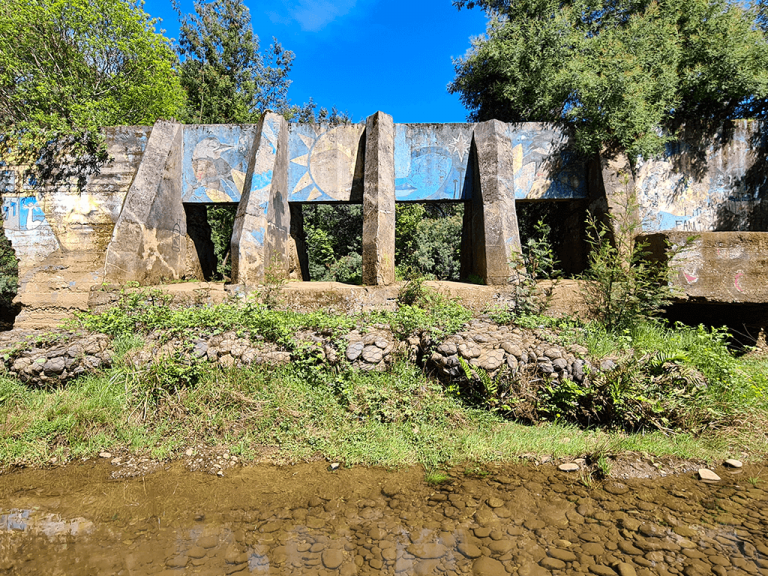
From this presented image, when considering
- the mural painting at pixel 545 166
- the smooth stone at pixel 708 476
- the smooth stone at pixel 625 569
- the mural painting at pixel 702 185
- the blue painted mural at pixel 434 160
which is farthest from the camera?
the blue painted mural at pixel 434 160

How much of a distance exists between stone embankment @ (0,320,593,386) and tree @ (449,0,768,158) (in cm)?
474

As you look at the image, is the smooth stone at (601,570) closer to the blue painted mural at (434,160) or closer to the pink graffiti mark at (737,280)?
the pink graffiti mark at (737,280)

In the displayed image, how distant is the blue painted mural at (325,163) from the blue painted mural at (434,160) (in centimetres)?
78

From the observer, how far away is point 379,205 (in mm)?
6918

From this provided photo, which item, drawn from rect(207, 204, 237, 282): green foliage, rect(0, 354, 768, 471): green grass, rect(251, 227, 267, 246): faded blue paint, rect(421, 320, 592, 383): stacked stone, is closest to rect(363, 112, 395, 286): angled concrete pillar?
rect(251, 227, 267, 246): faded blue paint

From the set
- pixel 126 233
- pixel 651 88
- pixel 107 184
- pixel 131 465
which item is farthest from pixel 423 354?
pixel 107 184

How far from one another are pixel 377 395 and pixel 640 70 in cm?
730

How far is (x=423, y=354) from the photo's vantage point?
4.69 m

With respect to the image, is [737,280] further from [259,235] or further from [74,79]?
[74,79]

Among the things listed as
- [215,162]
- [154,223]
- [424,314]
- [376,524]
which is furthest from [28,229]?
[376,524]

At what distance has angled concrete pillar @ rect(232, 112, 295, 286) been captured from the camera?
6641mm

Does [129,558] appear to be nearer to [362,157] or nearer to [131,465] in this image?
[131,465]

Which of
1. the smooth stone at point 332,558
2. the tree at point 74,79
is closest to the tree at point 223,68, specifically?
the tree at point 74,79

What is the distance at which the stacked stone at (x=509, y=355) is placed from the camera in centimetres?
407
